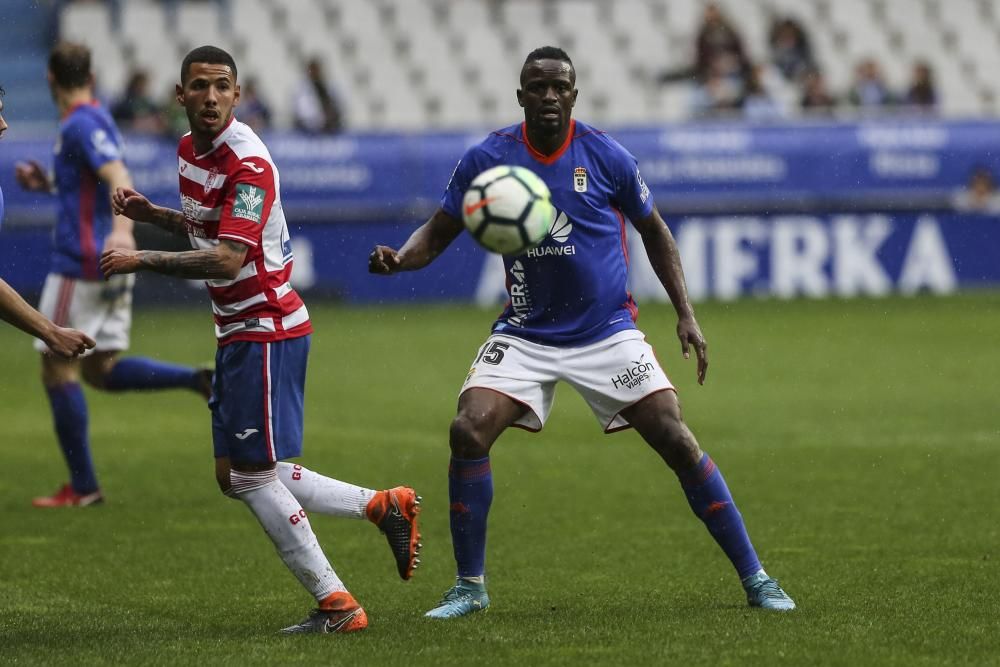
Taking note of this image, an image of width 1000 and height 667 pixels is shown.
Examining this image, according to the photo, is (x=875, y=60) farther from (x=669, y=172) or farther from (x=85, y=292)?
(x=85, y=292)

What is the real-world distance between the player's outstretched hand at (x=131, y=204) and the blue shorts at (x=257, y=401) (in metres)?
0.68

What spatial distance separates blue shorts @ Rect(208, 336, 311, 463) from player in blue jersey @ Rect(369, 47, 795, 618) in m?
0.62

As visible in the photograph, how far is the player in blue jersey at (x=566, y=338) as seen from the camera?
6480 millimetres

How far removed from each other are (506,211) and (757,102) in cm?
1695

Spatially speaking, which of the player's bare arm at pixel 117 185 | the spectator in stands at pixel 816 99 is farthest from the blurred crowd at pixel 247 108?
the player's bare arm at pixel 117 185

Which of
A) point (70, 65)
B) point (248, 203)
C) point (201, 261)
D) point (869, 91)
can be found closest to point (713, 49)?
point (869, 91)

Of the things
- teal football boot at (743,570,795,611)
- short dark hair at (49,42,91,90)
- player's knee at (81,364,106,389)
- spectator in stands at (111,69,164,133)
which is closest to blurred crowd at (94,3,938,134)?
spectator in stands at (111,69,164,133)

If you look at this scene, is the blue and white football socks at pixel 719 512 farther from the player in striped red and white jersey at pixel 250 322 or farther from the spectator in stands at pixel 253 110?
the spectator in stands at pixel 253 110

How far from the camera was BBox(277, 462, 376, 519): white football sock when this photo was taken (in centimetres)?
664

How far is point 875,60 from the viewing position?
2598cm

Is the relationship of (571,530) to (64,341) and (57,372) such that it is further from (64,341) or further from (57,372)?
(64,341)

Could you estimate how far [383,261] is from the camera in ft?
20.4

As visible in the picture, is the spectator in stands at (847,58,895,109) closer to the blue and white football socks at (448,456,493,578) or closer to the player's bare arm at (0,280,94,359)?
the blue and white football socks at (448,456,493,578)

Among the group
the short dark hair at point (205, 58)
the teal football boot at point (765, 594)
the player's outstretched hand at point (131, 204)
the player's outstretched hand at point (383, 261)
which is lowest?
the teal football boot at point (765, 594)
